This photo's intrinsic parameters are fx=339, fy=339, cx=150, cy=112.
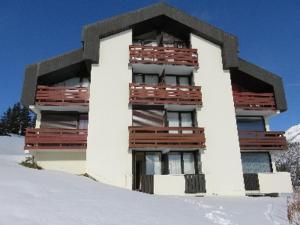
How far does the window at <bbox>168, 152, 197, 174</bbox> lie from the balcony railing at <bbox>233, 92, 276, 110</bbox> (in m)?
5.30

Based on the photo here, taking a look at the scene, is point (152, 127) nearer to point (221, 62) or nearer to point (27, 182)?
point (221, 62)

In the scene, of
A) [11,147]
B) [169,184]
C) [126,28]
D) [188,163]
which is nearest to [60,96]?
[126,28]

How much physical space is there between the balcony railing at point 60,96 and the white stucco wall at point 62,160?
3.22 meters

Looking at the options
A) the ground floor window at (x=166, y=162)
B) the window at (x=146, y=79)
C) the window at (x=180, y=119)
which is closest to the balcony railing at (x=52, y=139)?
the ground floor window at (x=166, y=162)

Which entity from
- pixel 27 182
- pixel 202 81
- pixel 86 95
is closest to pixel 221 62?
pixel 202 81

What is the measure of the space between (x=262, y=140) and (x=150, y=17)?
1187 centimetres

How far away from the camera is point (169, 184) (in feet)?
67.9

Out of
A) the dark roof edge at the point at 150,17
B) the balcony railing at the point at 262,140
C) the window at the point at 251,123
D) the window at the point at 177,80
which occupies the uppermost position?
the dark roof edge at the point at 150,17

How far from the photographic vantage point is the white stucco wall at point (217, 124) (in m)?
21.6

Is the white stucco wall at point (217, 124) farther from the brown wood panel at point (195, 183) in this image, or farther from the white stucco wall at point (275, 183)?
the white stucco wall at point (275, 183)

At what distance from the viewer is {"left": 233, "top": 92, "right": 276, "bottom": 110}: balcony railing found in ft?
A: 80.6

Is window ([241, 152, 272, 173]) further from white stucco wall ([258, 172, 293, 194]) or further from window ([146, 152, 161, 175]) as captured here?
window ([146, 152, 161, 175])

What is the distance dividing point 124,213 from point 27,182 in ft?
12.5

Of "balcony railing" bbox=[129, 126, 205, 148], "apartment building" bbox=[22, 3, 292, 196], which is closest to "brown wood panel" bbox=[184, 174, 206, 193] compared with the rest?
"apartment building" bbox=[22, 3, 292, 196]
